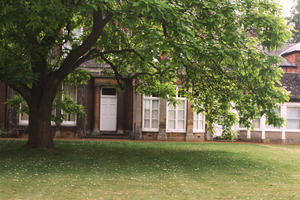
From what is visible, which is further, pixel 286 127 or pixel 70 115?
pixel 286 127

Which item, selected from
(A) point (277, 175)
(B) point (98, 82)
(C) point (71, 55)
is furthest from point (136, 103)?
(A) point (277, 175)

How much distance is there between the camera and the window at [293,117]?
2745 centimetres

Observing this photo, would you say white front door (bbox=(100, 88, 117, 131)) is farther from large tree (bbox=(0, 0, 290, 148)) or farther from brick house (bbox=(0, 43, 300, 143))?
large tree (bbox=(0, 0, 290, 148))

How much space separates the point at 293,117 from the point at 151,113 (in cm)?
1144

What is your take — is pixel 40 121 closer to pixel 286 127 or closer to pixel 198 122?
pixel 198 122

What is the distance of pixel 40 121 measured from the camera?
14.2m

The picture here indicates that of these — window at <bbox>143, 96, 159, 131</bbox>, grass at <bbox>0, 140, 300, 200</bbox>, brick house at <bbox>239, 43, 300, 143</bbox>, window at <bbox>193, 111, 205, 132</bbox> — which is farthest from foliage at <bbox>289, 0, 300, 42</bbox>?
grass at <bbox>0, 140, 300, 200</bbox>

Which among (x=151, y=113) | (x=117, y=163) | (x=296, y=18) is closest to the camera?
(x=117, y=163)

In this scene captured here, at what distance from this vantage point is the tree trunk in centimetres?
1426

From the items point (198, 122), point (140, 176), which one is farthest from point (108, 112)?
point (140, 176)

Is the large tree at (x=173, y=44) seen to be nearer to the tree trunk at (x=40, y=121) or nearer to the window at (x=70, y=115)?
the tree trunk at (x=40, y=121)

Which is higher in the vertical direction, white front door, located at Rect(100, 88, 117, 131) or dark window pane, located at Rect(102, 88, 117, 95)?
dark window pane, located at Rect(102, 88, 117, 95)

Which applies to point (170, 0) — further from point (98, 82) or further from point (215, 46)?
point (98, 82)

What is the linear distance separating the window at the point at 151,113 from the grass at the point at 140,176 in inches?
364
